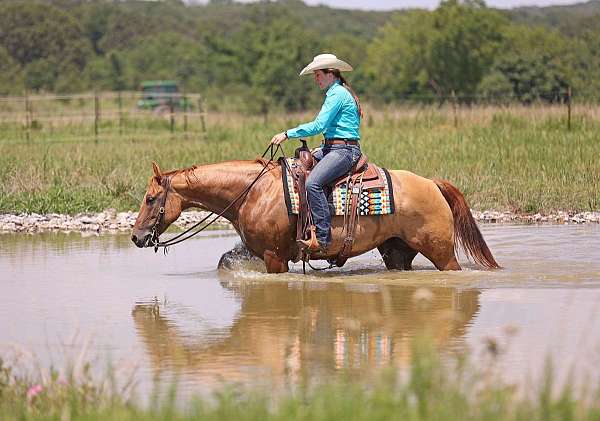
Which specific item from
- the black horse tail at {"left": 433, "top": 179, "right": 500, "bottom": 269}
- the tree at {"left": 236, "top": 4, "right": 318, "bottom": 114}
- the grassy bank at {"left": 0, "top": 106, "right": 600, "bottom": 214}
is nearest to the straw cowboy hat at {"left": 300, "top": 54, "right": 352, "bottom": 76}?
the black horse tail at {"left": 433, "top": 179, "right": 500, "bottom": 269}

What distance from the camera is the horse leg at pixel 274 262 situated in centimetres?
1170

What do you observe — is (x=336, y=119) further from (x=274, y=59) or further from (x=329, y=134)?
(x=274, y=59)

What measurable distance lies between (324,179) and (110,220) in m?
6.05

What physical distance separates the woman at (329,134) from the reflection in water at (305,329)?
2.19 ft

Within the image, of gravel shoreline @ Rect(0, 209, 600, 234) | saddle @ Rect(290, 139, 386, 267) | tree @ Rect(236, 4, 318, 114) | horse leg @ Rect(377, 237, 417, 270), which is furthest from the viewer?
tree @ Rect(236, 4, 318, 114)

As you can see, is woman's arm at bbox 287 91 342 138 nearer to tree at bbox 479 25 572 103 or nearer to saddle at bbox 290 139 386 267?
saddle at bbox 290 139 386 267

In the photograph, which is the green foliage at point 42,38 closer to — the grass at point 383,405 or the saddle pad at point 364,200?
the saddle pad at point 364,200

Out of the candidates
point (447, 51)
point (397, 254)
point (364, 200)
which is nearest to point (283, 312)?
point (364, 200)

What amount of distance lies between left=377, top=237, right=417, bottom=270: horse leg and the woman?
2.79 feet

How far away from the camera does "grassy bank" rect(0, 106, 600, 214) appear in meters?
17.5

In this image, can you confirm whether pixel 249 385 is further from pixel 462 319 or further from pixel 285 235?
pixel 285 235

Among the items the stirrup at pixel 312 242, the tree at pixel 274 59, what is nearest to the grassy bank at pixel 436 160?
the stirrup at pixel 312 242

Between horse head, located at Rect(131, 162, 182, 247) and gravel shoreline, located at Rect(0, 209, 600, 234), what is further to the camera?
gravel shoreline, located at Rect(0, 209, 600, 234)

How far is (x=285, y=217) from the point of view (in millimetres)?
11570
